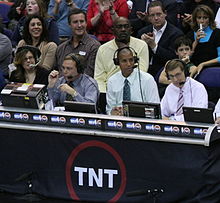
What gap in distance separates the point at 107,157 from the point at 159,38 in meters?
3.35

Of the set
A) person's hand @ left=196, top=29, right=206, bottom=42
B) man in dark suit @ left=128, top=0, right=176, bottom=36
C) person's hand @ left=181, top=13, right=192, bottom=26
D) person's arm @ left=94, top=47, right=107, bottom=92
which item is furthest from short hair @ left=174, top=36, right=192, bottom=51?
man in dark suit @ left=128, top=0, right=176, bottom=36

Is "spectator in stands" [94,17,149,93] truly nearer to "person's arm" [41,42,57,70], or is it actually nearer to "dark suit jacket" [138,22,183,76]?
"dark suit jacket" [138,22,183,76]

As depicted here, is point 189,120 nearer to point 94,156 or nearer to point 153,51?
point 94,156

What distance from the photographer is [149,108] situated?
21.7 feet

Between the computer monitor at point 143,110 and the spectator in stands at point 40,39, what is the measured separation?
315 centimetres

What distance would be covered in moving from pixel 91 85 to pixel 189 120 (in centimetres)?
194

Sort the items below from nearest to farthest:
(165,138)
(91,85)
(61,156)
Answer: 1. (165,138)
2. (61,156)
3. (91,85)

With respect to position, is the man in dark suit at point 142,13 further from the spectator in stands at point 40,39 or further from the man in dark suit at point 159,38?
the spectator in stands at point 40,39

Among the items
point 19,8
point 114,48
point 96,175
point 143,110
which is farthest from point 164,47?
point 96,175

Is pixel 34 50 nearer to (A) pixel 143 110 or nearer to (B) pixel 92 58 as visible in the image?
(B) pixel 92 58

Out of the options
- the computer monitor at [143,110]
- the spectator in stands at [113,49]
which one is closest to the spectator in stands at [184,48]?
the spectator in stands at [113,49]

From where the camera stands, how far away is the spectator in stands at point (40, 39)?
974cm

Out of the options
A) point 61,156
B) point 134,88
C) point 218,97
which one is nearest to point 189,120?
point 61,156

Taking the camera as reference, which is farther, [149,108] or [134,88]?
[134,88]
